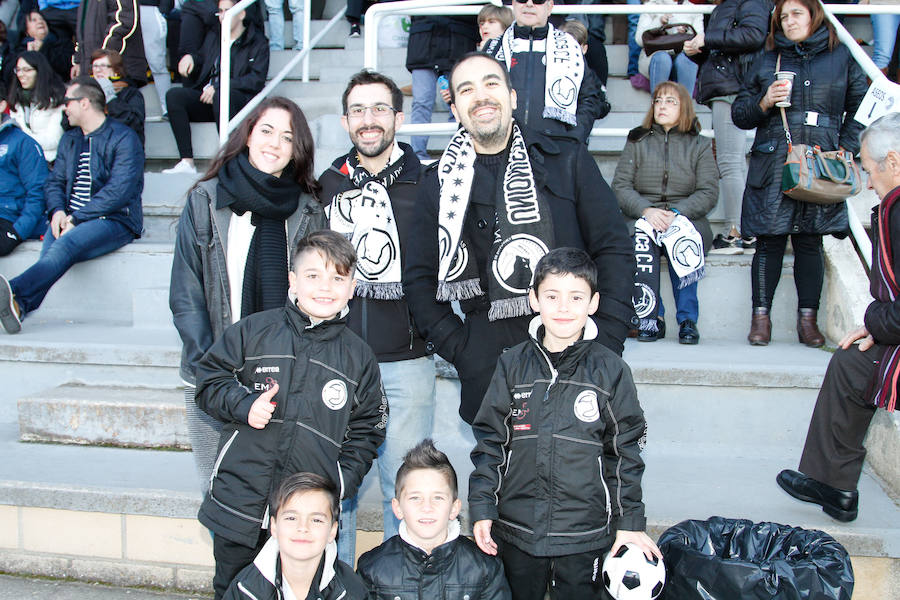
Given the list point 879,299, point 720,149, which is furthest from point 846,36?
point 879,299

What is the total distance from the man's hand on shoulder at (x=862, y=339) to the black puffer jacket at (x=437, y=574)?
1.59 meters

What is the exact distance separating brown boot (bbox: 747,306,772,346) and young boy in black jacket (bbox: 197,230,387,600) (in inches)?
103

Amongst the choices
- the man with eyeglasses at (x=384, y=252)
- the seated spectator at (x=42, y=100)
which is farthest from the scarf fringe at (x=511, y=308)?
the seated spectator at (x=42, y=100)

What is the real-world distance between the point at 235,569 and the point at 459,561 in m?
0.72

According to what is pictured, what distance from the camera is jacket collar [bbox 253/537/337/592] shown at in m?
2.31

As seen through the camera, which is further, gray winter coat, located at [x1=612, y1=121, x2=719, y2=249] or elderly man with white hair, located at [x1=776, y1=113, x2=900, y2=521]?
gray winter coat, located at [x1=612, y1=121, x2=719, y2=249]

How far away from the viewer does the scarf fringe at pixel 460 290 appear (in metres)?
2.60

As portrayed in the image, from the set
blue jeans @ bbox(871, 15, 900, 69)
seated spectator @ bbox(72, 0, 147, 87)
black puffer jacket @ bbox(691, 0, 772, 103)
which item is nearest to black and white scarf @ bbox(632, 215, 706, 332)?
black puffer jacket @ bbox(691, 0, 772, 103)

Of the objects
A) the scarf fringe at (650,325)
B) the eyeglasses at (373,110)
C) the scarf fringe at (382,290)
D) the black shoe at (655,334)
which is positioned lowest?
the black shoe at (655,334)

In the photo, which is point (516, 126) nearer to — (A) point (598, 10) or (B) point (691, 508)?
(B) point (691, 508)

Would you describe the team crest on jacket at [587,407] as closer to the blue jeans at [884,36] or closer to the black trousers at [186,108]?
the black trousers at [186,108]

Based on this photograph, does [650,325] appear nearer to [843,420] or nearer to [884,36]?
[843,420]

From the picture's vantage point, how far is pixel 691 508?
3.08 meters

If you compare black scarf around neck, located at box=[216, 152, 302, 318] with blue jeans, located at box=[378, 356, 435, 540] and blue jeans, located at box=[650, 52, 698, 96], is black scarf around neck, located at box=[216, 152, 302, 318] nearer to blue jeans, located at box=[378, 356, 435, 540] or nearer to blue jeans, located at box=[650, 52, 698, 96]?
blue jeans, located at box=[378, 356, 435, 540]
